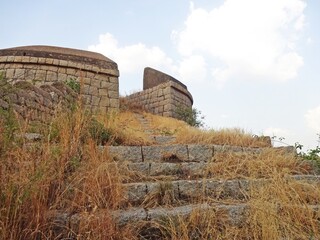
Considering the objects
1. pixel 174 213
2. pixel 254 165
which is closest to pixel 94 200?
pixel 174 213

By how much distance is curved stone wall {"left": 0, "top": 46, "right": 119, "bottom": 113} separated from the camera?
10398 mm

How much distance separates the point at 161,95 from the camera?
13.2 m

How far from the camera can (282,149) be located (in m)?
4.46

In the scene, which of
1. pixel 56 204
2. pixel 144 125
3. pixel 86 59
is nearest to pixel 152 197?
pixel 56 204

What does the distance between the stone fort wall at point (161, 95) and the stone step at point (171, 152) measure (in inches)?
333

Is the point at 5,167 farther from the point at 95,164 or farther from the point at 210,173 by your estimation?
the point at 210,173

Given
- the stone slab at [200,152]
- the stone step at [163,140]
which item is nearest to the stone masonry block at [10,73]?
the stone step at [163,140]

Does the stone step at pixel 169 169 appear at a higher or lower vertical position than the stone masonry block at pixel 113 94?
lower

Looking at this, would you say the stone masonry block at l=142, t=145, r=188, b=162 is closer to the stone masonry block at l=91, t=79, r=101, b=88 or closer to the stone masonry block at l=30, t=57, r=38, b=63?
the stone masonry block at l=91, t=79, r=101, b=88

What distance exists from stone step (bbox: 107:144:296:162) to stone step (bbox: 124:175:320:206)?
0.82 m

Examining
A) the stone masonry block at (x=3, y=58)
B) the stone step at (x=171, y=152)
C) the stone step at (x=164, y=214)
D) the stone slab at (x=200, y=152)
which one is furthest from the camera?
the stone masonry block at (x=3, y=58)

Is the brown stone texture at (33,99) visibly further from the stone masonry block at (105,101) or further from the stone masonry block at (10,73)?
the stone masonry block at (105,101)

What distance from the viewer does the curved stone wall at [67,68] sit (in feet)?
34.1

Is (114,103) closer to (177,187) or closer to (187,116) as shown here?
(187,116)
